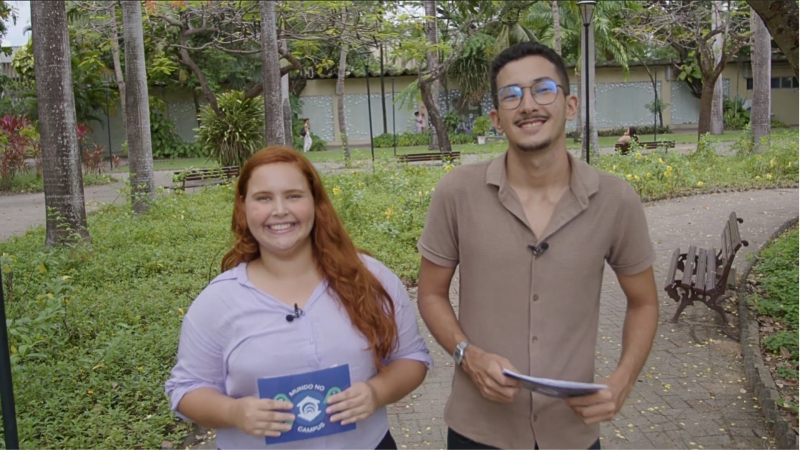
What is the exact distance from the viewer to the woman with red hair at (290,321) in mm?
2137

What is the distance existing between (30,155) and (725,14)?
22408 millimetres

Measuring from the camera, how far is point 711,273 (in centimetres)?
676

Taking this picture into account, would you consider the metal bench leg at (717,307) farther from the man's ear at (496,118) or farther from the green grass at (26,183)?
the green grass at (26,183)

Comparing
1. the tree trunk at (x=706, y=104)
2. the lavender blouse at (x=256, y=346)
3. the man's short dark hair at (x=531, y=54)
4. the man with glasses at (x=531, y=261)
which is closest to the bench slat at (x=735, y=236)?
the man with glasses at (x=531, y=261)

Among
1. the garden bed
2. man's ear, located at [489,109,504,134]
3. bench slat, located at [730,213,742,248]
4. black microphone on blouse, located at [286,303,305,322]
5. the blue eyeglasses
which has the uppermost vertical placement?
the blue eyeglasses

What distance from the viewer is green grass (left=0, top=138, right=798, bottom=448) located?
4566 millimetres

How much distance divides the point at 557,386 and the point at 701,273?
5.40m

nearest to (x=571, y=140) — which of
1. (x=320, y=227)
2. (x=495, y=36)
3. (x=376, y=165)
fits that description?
(x=495, y=36)

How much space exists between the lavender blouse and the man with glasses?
0.34m

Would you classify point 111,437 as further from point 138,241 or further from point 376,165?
point 376,165

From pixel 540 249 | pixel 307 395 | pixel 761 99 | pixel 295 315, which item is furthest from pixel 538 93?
pixel 761 99

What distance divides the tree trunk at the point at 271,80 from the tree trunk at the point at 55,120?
410cm

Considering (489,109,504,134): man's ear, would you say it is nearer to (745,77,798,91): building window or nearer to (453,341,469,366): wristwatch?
(453,341,469,366): wristwatch

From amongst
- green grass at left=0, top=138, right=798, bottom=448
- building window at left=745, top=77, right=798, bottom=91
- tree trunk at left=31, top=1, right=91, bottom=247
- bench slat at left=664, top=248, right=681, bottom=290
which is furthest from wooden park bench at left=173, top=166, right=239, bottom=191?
building window at left=745, top=77, right=798, bottom=91
